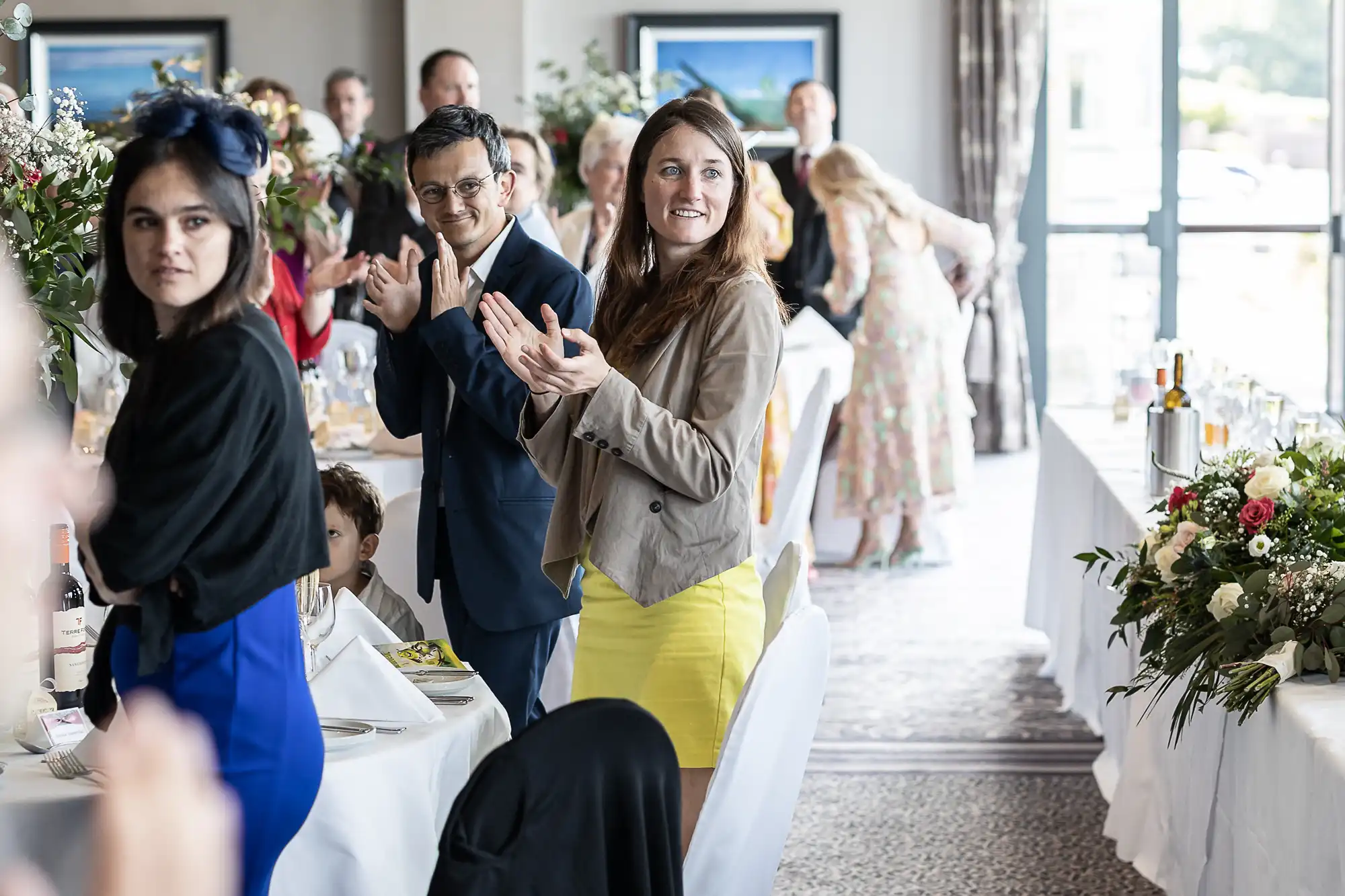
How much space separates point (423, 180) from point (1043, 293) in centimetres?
744

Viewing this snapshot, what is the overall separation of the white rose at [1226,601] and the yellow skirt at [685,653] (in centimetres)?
67

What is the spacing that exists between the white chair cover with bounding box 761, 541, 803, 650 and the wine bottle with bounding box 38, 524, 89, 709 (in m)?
0.95

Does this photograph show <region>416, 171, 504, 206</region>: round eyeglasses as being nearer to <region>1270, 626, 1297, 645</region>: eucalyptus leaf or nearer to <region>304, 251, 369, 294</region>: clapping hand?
<region>304, 251, 369, 294</region>: clapping hand

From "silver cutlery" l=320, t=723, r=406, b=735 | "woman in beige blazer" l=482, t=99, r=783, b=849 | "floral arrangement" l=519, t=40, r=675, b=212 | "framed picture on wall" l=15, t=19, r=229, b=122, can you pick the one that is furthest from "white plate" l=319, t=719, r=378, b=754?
"framed picture on wall" l=15, t=19, r=229, b=122

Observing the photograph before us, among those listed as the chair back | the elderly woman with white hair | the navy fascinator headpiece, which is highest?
the elderly woman with white hair

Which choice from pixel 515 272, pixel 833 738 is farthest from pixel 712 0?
pixel 515 272

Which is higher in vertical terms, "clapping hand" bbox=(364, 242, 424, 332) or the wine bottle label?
"clapping hand" bbox=(364, 242, 424, 332)

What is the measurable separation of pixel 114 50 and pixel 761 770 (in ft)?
28.1

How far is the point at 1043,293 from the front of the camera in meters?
9.48

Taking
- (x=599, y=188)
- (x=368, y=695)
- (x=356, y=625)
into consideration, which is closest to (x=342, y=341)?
(x=599, y=188)

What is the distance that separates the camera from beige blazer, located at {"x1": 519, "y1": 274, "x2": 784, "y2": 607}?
2082 millimetres

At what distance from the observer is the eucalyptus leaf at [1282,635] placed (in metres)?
2.14

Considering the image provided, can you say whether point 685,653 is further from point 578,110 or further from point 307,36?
point 307,36

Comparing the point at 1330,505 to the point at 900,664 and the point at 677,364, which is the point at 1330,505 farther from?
the point at 900,664
